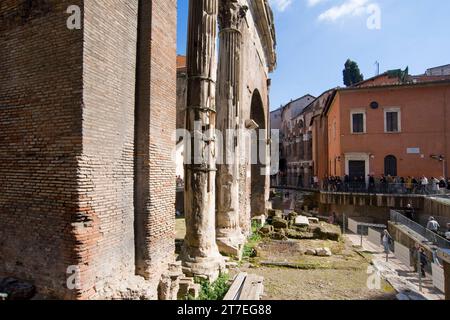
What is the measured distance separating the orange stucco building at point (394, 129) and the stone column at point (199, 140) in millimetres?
17814

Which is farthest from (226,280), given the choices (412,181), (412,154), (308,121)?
(308,121)

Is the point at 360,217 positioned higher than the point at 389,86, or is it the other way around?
the point at 389,86

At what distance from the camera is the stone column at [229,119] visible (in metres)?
9.99

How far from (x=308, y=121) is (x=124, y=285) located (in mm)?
34951

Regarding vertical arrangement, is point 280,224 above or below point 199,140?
Answer: below

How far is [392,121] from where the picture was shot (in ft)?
72.4

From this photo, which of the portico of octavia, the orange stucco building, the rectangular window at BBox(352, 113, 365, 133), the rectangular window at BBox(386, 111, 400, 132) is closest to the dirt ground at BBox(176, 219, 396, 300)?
the portico of octavia

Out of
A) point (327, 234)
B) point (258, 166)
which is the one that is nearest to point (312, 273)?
point (327, 234)

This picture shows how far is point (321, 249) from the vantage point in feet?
33.3

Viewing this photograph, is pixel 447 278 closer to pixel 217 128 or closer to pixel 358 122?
pixel 217 128

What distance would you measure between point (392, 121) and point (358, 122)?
231 cm

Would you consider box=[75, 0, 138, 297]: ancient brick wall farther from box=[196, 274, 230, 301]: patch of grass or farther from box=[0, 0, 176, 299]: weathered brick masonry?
box=[196, 274, 230, 301]: patch of grass

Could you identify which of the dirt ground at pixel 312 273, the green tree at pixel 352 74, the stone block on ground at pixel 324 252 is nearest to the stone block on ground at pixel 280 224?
the dirt ground at pixel 312 273
